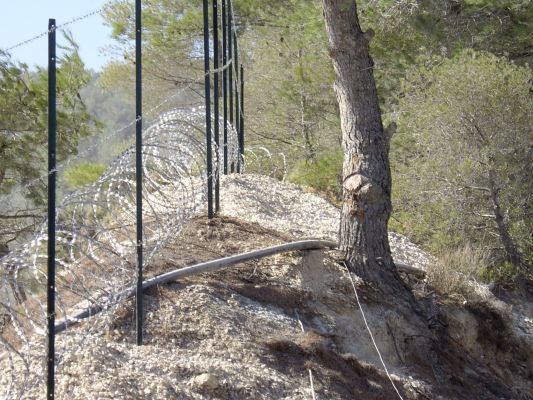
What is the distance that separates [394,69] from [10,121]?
5.46 meters

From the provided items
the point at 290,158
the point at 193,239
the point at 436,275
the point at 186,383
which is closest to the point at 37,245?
the point at 186,383

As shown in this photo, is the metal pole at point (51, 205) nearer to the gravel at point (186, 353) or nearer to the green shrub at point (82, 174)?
the gravel at point (186, 353)

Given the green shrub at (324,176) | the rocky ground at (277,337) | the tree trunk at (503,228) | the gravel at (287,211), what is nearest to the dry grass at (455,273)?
the rocky ground at (277,337)

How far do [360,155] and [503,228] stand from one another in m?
3.30

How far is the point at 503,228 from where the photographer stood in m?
10.6

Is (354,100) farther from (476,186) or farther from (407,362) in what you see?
(476,186)

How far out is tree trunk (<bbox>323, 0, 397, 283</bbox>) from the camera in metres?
7.93

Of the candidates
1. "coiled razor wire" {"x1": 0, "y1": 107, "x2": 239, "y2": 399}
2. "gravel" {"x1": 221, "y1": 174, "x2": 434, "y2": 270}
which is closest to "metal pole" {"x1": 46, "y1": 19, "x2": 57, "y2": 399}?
"coiled razor wire" {"x1": 0, "y1": 107, "x2": 239, "y2": 399}

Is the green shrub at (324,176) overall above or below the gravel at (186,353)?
above

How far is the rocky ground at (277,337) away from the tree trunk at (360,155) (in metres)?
0.26

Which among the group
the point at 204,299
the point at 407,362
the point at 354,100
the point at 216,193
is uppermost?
the point at 354,100

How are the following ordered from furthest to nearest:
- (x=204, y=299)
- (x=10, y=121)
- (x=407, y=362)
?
1. (x=10, y=121)
2. (x=407, y=362)
3. (x=204, y=299)

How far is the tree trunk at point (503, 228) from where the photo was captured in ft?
34.6

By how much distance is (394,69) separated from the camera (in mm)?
13414
